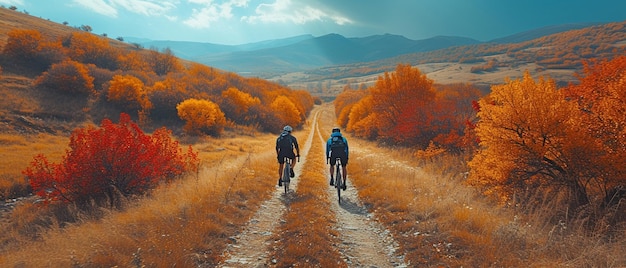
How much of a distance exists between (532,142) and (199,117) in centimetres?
4992

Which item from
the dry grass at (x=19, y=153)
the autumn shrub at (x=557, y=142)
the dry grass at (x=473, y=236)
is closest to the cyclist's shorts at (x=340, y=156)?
the dry grass at (x=473, y=236)

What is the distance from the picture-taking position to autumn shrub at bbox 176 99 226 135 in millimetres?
52375

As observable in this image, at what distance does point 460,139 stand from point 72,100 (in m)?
60.4

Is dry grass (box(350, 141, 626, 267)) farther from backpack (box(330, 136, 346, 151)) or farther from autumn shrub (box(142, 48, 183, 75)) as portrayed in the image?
autumn shrub (box(142, 48, 183, 75))

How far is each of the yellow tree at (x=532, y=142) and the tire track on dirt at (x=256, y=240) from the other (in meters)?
10.0

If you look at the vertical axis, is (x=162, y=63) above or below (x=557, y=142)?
above

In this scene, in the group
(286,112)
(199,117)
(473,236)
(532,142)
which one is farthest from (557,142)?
(286,112)

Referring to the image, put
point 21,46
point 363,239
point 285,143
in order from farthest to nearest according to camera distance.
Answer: point 21,46, point 285,143, point 363,239

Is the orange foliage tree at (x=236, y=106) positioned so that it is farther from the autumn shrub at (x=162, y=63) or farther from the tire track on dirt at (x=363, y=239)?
the tire track on dirt at (x=363, y=239)

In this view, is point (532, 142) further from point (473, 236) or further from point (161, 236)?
point (161, 236)

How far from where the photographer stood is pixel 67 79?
51.2 m

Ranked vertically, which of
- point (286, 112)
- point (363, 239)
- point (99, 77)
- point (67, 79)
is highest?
point (99, 77)

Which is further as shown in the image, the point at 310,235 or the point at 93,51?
the point at 93,51

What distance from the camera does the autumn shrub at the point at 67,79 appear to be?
5056 cm
